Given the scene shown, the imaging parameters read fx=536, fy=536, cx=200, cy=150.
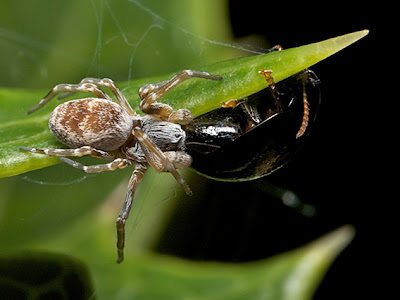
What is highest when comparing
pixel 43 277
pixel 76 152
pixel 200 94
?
pixel 200 94

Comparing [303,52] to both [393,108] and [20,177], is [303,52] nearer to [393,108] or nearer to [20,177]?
[20,177]

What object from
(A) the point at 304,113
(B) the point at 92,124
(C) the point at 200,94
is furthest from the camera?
(B) the point at 92,124

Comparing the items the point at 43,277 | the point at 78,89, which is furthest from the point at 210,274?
the point at 78,89

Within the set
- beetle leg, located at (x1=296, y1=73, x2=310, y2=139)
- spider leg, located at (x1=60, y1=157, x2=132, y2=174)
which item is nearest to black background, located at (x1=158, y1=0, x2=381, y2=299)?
spider leg, located at (x1=60, y1=157, x2=132, y2=174)

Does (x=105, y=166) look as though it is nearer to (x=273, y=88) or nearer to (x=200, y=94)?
(x=200, y=94)

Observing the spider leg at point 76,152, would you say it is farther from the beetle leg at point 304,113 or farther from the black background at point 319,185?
the beetle leg at point 304,113

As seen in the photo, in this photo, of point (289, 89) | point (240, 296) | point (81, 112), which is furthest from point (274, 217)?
point (81, 112)

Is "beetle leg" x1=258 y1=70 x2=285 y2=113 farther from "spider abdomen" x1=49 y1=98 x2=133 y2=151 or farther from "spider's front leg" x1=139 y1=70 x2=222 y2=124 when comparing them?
"spider abdomen" x1=49 y1=98 x2=133 y2=151

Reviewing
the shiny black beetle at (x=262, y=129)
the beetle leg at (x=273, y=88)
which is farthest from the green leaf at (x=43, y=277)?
the beetle leg at (x=273, y=88)
